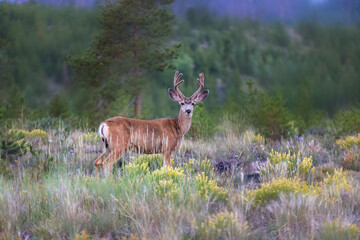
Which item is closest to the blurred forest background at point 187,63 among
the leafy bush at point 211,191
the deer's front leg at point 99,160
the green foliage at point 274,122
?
the green foliage at point 274,122

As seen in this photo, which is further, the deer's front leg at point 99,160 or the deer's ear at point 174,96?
the deer's ear at point 174,96

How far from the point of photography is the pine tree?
15039 mm

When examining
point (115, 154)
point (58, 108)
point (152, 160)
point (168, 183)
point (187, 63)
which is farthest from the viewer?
point (187, 63)

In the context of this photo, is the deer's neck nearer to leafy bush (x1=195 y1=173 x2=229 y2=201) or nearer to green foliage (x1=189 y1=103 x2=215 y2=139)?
leafy bush (x1=195 y1=173 x2=229 y2=201)

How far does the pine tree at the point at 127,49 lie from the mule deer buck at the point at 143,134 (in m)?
7.72

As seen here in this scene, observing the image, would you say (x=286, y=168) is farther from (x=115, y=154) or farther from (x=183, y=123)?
(x=115, y=154)

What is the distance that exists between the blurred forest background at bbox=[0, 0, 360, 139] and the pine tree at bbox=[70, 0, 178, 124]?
0.04m

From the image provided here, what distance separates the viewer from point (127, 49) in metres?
15.3

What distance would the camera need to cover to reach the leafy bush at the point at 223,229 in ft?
12.1

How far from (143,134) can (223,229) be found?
126 inches

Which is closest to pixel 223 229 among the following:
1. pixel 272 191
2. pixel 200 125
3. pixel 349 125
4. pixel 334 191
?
pixel 272 191

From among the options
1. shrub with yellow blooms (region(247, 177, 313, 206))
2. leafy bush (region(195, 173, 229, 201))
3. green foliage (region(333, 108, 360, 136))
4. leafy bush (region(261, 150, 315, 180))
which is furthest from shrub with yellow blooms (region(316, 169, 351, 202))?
green foliage (region(333, 108, 360, 136))

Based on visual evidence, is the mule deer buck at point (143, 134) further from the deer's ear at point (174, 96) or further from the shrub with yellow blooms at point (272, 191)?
the shrub with yellow blooms at point (272, 191)

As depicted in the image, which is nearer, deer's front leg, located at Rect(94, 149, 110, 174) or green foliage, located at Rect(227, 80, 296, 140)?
deer's front leg, located at Rect(94, 149, 110, 174)
